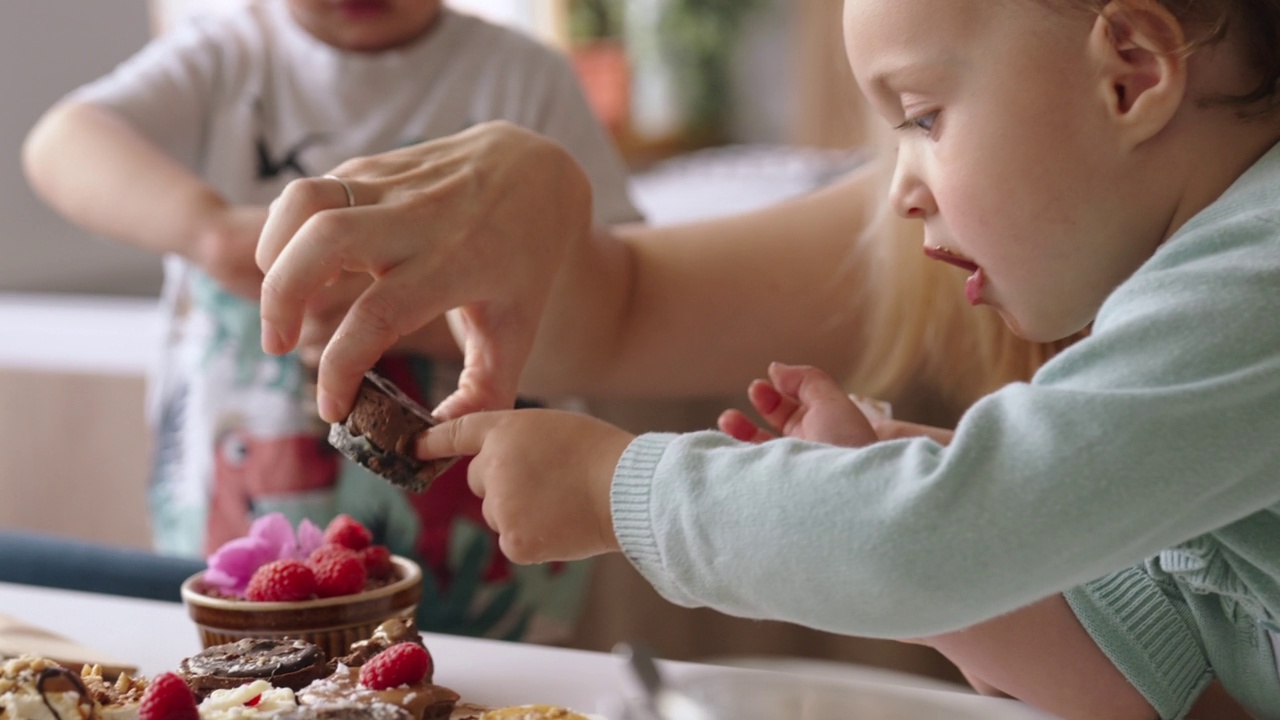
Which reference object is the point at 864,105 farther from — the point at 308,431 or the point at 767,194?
the point at 767,194

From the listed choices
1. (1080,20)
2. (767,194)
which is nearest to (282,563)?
(1080,20)

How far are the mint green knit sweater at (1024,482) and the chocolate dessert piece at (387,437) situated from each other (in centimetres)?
14

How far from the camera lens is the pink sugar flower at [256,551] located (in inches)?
32.5

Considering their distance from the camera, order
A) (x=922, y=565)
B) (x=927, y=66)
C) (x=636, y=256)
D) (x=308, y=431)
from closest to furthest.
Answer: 1. (x=922, y=565)
2. (x=927, y=66)
3. (x=636, y=256)
4. (x=308, y=431)

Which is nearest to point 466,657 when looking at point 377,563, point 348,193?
point 377,563

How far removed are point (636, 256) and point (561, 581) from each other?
0.41m

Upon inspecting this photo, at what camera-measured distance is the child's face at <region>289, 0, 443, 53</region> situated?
4.66 ft

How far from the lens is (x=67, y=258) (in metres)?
2.68

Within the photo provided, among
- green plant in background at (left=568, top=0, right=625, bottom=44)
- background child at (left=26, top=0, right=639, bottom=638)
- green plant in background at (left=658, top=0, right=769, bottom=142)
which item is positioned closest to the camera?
background child at (left=26, top=0, right=639, bottom=638)

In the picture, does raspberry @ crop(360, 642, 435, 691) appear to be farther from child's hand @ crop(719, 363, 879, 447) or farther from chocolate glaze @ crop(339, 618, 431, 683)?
child's hand @ crop(719, 363, 879, 447)

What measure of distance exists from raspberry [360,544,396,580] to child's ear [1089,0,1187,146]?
1.56 ft

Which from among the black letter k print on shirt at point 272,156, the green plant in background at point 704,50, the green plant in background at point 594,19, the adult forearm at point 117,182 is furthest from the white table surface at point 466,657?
the green plant in background at point 704,50

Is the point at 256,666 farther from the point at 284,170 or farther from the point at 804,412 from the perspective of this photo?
the point at 284,170

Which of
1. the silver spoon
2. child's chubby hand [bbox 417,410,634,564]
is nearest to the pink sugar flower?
child's chubby hand [bbox 417,410,634,564]
